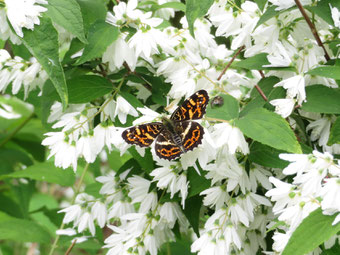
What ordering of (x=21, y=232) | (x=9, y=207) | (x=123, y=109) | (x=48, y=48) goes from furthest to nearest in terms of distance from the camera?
(x=9, y=207), (x=21, y=232), (x=123, y=109), (x=48, y=48)

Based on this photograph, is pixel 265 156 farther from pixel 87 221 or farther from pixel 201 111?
pixel 87 221

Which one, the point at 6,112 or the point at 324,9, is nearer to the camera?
the point at 324,9

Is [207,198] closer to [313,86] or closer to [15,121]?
[313,86]

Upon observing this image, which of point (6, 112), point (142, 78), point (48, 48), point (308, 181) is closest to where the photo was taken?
point (308, 181)

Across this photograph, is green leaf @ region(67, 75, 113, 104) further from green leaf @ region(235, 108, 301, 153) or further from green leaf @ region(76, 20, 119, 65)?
green leaf @ region(235, 108, 301, 153)

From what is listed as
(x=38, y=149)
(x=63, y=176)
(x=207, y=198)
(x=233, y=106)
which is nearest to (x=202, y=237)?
(x=207, y=198)

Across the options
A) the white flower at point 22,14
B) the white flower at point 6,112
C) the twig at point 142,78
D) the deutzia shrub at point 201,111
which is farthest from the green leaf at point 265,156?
the white flower at point 6,112

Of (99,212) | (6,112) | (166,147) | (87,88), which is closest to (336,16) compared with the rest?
(166,147)

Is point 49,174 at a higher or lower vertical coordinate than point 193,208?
lower
